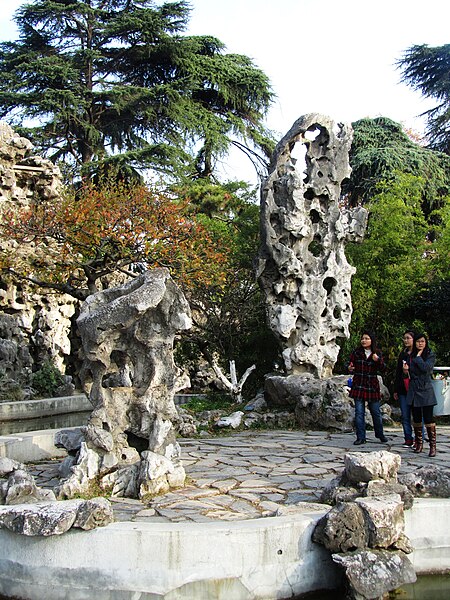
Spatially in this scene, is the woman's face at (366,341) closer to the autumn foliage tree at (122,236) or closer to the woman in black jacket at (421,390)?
the woman in black jacket at (421,390)

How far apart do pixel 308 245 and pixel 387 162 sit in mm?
12948

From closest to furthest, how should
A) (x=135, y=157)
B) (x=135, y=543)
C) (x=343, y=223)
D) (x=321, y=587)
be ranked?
(x=135, y=543), (x=321, y=587), (x=343, y=223), (x=135, y=157)

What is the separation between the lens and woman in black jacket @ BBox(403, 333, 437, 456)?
7.12 meters

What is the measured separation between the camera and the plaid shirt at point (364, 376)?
7836 mm

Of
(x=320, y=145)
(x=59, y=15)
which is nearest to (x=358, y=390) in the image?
(x=320, y=145)

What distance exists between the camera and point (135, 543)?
4.09 meters

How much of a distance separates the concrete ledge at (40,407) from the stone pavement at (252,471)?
600 cm

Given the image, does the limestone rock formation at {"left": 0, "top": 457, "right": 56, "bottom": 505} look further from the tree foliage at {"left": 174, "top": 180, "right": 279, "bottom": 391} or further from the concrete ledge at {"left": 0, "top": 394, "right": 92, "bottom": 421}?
the concrete ledge at {"left": 0, "top": 394, "right": 92, "bottom": 421}

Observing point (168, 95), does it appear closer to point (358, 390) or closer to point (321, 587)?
point (358, 390)

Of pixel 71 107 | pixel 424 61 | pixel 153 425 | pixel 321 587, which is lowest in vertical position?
pixel 321 587

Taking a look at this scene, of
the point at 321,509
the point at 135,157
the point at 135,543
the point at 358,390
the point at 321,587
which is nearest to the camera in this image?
the point at 135,543

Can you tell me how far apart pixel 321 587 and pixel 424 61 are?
2566cm

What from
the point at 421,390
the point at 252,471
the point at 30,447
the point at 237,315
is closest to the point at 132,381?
the point at 252,471

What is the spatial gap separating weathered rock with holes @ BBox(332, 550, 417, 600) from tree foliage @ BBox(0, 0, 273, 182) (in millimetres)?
18327
